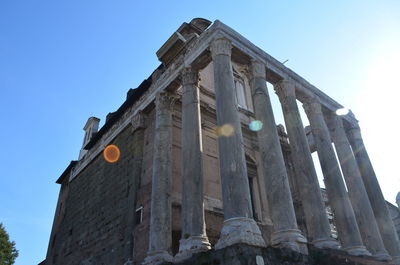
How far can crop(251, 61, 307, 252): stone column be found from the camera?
7.98 meters

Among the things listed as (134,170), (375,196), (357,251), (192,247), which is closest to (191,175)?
(192,247)

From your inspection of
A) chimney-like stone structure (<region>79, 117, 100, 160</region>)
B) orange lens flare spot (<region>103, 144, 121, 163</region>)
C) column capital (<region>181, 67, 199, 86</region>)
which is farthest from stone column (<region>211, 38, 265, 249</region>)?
chimney-like stone structure (<region>79, 117, 100, 160</region>)

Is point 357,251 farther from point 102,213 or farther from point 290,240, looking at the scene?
point 102,213

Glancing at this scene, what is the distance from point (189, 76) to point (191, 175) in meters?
4.04

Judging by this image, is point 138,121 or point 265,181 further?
point 138,121

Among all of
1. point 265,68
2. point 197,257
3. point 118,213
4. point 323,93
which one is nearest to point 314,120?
point 323,93

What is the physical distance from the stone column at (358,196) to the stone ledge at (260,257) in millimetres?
4128

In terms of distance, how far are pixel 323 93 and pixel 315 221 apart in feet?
23.9

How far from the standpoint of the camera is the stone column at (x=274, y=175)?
798cm

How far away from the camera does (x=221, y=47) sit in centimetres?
1055

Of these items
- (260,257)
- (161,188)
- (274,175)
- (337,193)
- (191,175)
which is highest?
(161,188)

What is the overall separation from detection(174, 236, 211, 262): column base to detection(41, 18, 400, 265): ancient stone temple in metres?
0.04

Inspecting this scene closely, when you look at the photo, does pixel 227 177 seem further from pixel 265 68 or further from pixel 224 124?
pixel 265 68

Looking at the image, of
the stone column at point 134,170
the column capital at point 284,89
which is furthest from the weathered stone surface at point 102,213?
the column capital at point 284,89
